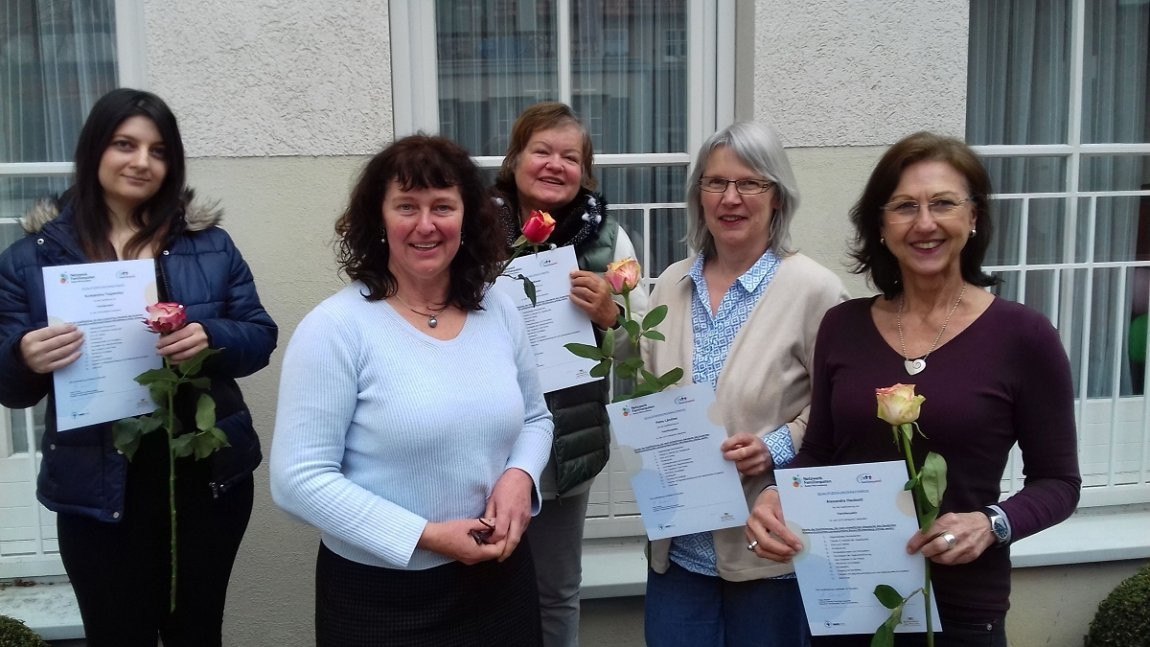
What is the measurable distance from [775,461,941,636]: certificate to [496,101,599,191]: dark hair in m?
1.19

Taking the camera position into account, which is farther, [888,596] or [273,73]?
[273,73]

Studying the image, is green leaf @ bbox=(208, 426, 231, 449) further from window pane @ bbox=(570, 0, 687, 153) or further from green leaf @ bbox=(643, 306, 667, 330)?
window pane @ bbox=(570, 0, 687, 153)

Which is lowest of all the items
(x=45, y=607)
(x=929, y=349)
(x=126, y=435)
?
(x=45, y=607)

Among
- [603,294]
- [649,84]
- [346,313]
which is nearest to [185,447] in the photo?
[346,313]

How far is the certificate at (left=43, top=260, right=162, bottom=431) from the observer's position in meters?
2.06

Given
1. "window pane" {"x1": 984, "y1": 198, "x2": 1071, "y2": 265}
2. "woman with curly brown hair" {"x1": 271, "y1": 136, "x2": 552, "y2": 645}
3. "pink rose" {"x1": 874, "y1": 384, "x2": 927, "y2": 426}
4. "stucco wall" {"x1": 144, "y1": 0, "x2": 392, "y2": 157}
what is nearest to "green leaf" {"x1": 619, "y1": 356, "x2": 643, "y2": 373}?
"woman with curly brown hair" {"x1": 271, "y1": 136, "x2": 552, "y2": 645}

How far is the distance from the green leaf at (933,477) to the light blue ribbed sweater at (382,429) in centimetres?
81

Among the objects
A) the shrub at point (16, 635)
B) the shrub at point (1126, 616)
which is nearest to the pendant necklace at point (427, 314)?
the shrub at point (16, 635)

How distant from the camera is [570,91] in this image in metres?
3.64

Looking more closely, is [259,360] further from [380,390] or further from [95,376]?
[380,390]

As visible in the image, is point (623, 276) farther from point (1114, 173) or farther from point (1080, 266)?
point (1114, 173)

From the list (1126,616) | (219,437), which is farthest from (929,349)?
(1126,616)

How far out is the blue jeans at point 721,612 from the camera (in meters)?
2.13

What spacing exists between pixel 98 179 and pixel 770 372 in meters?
1.73
